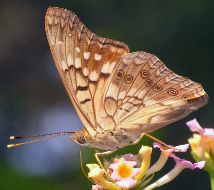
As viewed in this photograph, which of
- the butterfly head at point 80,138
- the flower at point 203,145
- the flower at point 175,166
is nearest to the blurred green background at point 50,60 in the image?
the butterfly head at point 80,138

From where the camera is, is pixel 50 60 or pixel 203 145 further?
pixel 50 60

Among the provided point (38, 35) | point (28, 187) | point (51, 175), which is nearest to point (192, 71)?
point (38, 35)

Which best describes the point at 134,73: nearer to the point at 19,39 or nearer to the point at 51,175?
the point at 51,175

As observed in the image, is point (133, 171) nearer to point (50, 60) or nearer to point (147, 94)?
point (147, 94)

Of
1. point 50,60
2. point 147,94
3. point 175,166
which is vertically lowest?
point 50,60

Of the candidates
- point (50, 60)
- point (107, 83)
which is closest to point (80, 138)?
point (107, 83)

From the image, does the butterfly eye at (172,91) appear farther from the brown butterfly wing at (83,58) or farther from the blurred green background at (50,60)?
the blurred green background at (50,60)

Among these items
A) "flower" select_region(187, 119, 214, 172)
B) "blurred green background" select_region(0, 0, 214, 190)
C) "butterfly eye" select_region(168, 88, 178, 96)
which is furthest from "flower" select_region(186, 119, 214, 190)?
"blurred green background" select_region(0, 0, 214, 190)
